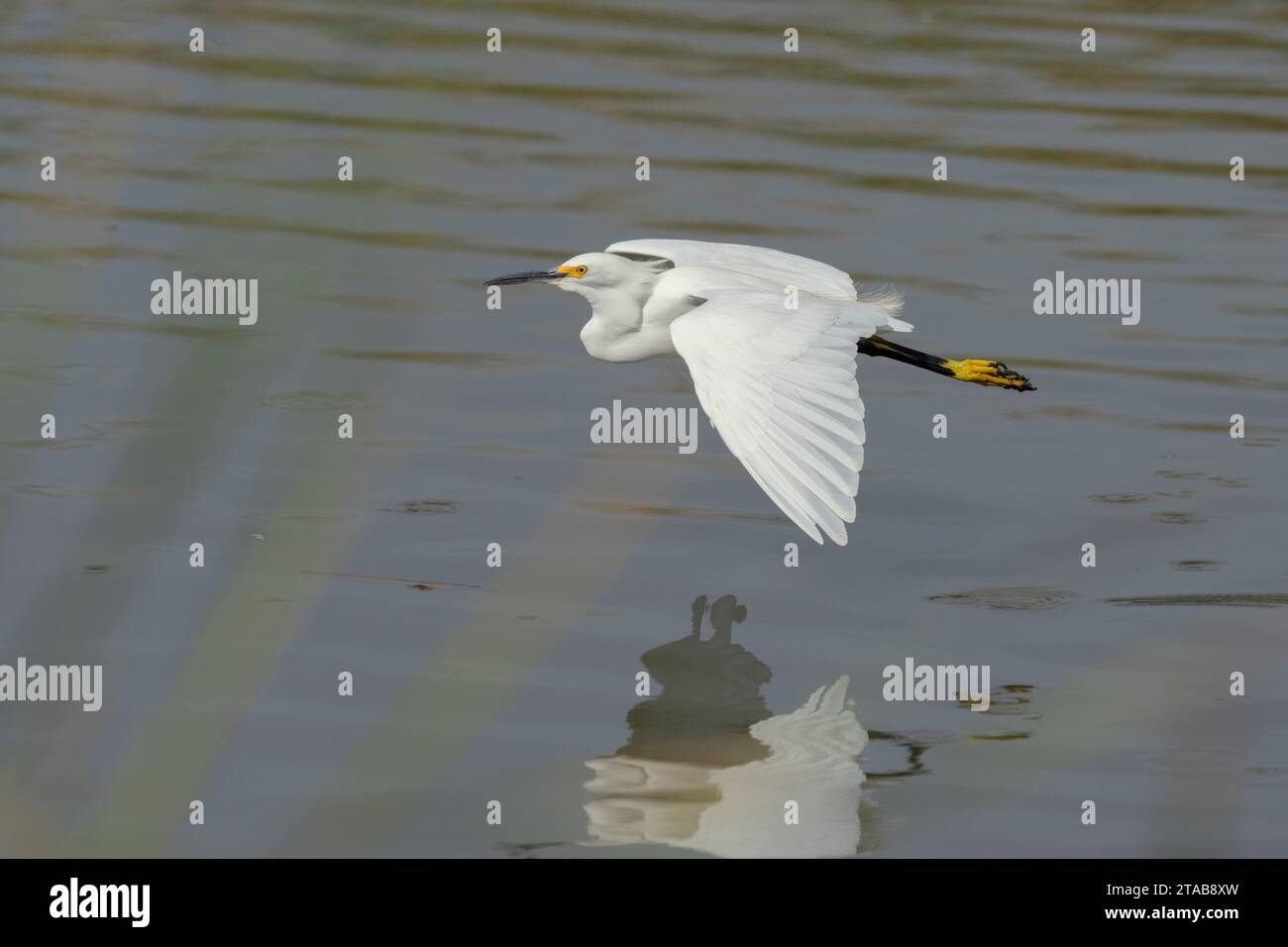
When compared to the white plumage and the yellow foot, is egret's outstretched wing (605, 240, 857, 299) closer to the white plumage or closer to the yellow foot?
the white plumage

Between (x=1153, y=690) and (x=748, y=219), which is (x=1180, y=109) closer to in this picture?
(x=748, y=219)

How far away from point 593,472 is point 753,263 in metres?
4.07

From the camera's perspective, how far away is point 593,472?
2.17 metres

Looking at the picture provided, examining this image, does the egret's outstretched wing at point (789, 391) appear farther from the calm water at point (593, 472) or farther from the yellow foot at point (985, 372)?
the yellow foot at point (985, 372)

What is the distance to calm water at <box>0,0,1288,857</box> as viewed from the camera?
6.95ft

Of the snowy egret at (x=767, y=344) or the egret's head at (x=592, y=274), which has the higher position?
the egret's head at (x=592, y=274)

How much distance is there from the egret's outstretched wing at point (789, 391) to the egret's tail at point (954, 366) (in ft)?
3.87

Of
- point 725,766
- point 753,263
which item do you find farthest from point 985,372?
point 725,766

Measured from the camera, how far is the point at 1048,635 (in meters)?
5.35

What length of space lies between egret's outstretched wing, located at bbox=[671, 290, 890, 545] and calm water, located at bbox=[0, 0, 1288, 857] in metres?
0.33

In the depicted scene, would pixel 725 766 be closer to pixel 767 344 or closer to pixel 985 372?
pixel 767 344

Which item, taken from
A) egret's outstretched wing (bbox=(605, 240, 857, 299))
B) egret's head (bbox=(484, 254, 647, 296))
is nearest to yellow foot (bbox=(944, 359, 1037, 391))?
egret's outstretched wing (bbox=(605, 240, 857, 299))

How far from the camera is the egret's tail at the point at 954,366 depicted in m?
6.66

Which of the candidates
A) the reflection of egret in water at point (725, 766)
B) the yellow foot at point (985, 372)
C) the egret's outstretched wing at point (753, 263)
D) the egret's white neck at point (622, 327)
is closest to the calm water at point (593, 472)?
the reflection of egret in water at point (725, 766)
